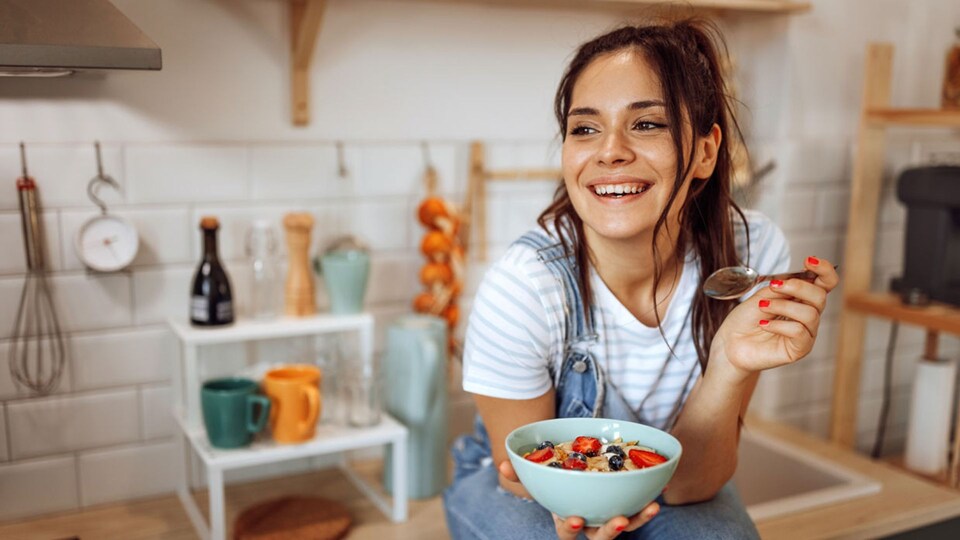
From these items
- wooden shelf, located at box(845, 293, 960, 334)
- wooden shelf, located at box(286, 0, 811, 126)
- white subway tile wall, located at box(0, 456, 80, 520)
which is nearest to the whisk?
white subway tile wall, located at box(0, 456, 80, 520)

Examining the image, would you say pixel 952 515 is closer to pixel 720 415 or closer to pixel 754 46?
pixel 720 415

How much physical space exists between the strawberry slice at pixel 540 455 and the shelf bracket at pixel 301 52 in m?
0.85

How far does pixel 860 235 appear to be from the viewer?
212cm

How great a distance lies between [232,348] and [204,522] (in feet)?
1.03

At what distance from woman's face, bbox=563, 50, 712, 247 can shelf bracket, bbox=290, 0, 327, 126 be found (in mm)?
567

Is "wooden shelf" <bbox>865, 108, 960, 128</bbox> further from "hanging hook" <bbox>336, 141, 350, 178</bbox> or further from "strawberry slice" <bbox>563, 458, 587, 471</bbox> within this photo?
"strawberry slice" <bbox>563, 458, 587, 471</bbox>

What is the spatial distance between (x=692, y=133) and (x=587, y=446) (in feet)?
1.46

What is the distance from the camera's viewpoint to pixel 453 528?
56.1 inches

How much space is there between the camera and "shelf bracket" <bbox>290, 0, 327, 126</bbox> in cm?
Result: 158

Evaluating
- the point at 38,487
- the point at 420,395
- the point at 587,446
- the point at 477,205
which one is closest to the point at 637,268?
the point at 587,446

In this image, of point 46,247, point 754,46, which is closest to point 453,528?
point 46,247

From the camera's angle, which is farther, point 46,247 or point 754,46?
point 754,46

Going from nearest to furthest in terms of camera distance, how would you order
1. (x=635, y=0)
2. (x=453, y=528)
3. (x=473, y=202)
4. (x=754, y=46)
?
(x=453, y=528)
(x=635, y=0)
(x=473, y=202)
(x=754, y=46)

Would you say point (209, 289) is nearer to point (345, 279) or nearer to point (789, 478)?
point (345, 279)
